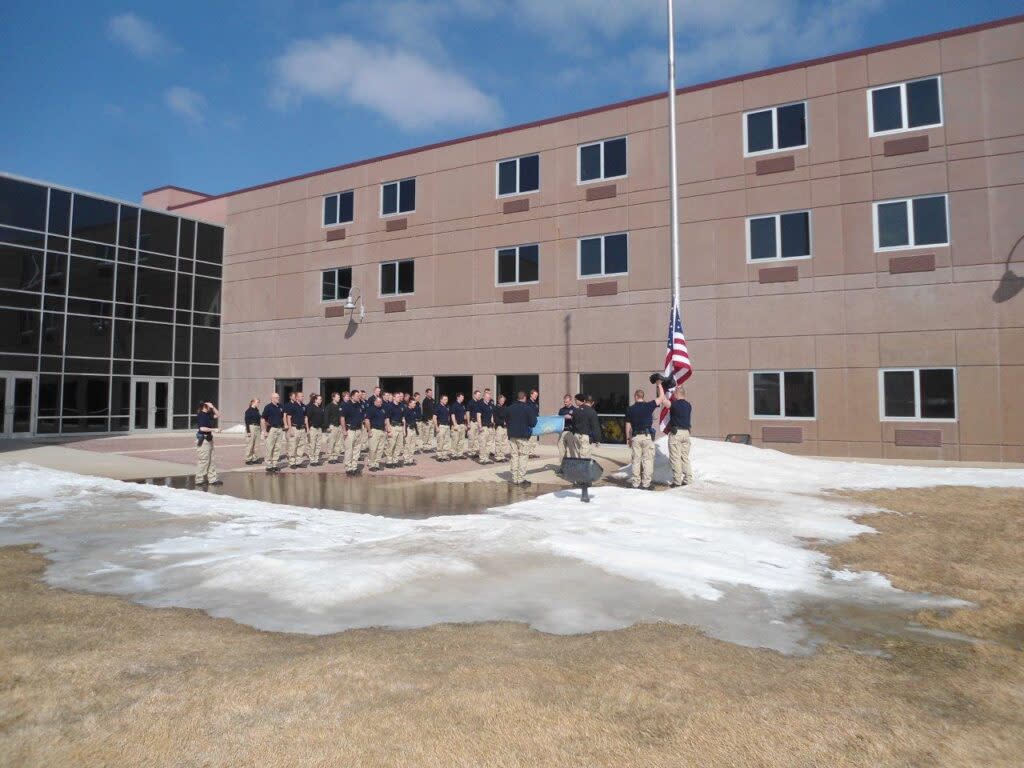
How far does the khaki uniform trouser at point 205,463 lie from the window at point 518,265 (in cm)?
1356

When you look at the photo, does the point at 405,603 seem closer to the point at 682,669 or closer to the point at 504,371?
the point at 682,669

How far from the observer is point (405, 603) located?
5754 millimetres

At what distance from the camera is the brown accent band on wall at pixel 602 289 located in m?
23.0

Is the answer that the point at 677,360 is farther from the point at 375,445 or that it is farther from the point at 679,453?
the point at 375,445

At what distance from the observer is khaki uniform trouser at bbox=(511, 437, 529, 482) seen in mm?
14297

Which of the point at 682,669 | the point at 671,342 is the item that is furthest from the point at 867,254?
the point at 682,669

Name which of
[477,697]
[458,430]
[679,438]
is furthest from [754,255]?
[477,697]

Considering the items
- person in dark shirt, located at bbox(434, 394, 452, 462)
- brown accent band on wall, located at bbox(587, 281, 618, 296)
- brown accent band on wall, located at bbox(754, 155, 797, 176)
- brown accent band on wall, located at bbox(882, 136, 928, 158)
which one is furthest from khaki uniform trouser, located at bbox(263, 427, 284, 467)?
brown accent band on wall, located at bbox(882, 136, 928, 158)

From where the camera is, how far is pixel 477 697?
392cm

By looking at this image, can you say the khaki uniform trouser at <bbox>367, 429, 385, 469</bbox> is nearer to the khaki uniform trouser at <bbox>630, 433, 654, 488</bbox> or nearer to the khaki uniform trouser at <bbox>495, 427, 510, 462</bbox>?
the khaki uniform trouser at <bbox>495, 427, 510, 462</bbox>

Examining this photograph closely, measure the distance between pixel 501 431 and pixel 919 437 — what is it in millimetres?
11472

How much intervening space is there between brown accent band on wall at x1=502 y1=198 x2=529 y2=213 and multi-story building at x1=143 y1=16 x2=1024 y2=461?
7cm

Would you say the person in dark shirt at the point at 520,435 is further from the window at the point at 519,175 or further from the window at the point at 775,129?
the window at the point at 519,175

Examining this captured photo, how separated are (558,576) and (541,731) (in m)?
3.08
